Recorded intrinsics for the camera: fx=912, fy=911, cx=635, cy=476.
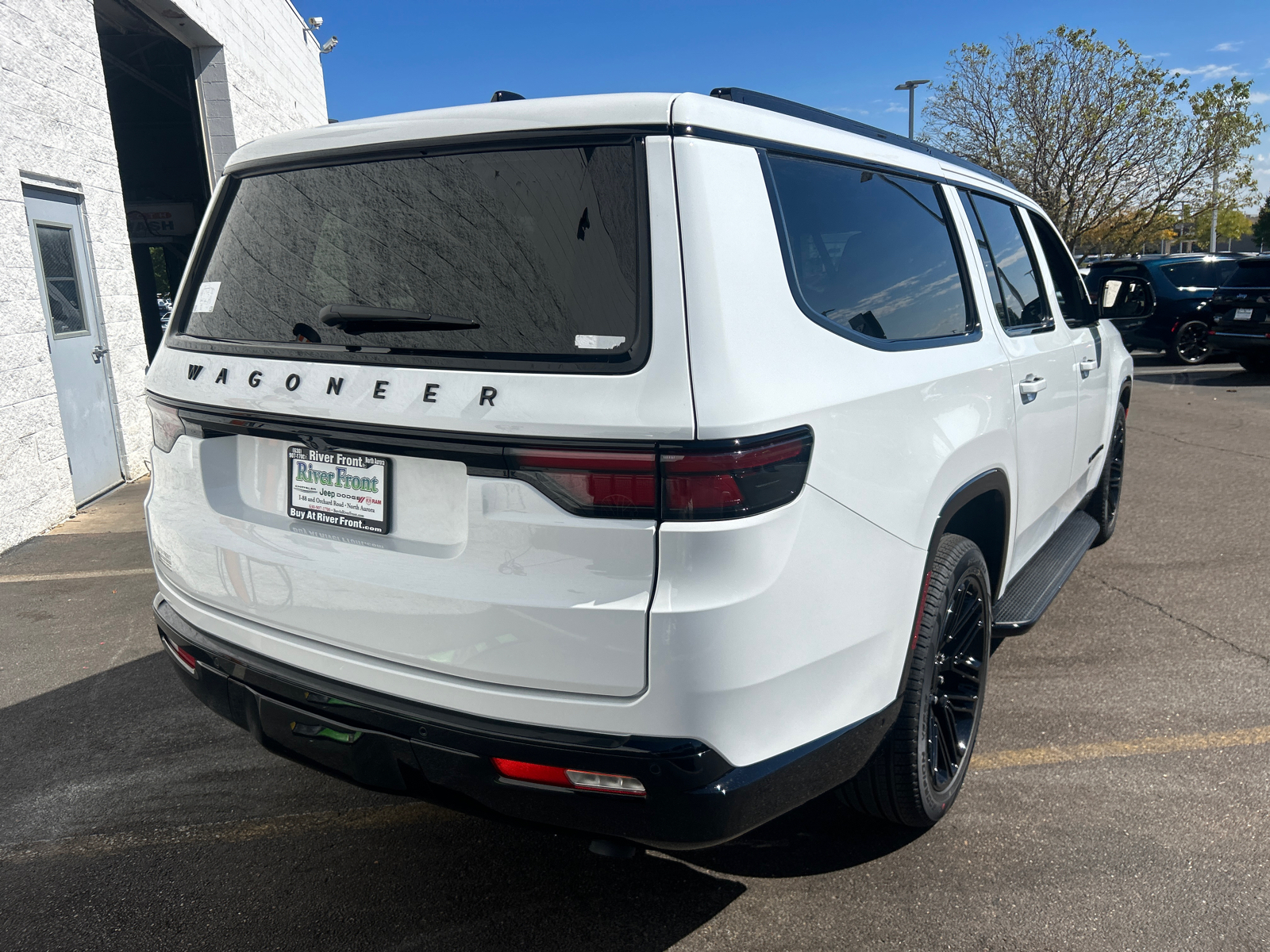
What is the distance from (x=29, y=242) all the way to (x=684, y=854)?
20.3 feet

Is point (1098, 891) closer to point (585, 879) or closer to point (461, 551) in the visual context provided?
point (585, 879)

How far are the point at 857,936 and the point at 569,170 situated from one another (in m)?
1.95

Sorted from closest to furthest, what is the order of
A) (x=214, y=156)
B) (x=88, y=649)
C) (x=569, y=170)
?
1. (x=569, y=170)
2. (x=88, y=649)
3. (x=214, y=156)

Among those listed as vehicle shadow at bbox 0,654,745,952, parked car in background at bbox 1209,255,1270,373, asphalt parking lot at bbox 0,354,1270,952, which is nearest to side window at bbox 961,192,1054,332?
asphalt parking lot at bbox 0,354,1270,952

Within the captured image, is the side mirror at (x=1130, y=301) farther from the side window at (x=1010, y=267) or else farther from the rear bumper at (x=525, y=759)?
the rear bumper at (x=525, y=759)

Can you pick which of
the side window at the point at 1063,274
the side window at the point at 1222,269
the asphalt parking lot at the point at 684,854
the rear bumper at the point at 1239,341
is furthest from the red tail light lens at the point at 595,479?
the side window at the point at 1222,269

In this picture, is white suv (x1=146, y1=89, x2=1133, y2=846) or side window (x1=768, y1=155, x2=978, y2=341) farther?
side window (x1=768, y1=155, x2=978, y2=341)

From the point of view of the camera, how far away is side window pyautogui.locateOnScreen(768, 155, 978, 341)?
2041 millimetres

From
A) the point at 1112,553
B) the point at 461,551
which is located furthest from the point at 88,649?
the point at 1112,553

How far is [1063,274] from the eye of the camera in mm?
4242

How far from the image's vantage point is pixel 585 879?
2.53 m

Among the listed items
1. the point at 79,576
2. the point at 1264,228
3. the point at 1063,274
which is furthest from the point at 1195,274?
the point at 1264,228

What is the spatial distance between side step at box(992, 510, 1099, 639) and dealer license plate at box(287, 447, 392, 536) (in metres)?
2.15

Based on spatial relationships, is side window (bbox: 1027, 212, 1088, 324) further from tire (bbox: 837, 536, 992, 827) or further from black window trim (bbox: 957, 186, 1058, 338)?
tire (bbox: 837, 536, 992, 827)
